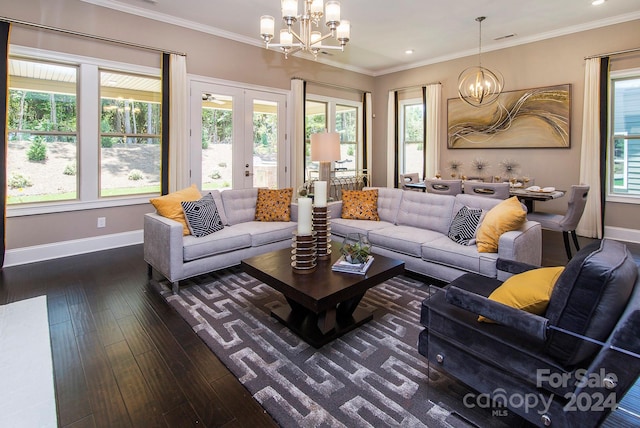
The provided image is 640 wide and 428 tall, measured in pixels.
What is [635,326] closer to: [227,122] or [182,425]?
[182,425]

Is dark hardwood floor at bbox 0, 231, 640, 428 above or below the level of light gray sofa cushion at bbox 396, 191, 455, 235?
below

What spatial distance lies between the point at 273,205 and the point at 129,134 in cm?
232

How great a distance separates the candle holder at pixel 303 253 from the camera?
8.52 ft

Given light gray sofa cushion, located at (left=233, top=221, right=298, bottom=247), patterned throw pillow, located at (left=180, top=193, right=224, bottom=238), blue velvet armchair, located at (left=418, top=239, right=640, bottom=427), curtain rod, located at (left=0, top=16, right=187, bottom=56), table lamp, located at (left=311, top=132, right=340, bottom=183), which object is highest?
curtain rod, located at (left=0, top=16, right=187, bottom=56)

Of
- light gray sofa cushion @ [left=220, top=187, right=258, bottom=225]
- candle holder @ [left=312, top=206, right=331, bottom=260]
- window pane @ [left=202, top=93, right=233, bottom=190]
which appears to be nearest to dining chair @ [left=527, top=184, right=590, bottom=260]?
candle holder @ [left=312, top=206, right=331, bottom=260]

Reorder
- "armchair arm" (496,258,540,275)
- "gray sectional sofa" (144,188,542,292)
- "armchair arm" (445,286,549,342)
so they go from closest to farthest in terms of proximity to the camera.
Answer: "armchair arm" (445,286,549,342) < "armchair arm" (496,258,540,275) < "gray sectional sofa" (144,188,542,292)

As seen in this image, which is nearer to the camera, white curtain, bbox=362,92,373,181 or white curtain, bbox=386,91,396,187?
white curtain, bbox=386,91,396,187

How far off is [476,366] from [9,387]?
99.2 inches

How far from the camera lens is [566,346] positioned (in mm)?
1384

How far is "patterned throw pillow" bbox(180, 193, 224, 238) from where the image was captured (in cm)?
356

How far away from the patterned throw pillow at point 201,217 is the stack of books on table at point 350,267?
5.34 feet

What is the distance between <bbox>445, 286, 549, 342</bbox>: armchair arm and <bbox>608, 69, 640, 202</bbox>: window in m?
5.14

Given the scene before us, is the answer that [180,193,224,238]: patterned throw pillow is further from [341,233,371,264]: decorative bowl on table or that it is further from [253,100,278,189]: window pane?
[253,100,278,189]: window pane

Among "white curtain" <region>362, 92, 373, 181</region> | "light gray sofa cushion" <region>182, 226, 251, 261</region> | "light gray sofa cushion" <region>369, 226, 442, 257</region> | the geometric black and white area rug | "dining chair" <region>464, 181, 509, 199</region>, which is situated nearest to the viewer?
the geometric black and white area rug
